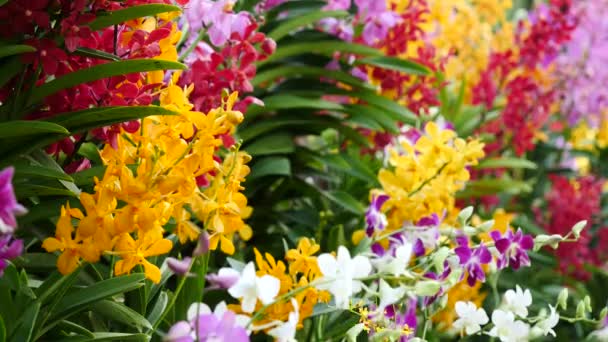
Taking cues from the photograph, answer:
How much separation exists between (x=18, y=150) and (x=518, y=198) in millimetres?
1331

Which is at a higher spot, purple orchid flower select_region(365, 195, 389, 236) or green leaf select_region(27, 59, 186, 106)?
green leaf select_region(27, 59, 186, 106)

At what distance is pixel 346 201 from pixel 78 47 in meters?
0.50

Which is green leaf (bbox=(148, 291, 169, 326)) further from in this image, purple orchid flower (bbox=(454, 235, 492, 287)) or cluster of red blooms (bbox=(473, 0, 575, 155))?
cluster of red blooms (bbox=(473, 0, 575, 155))

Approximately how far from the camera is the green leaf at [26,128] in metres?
0.65

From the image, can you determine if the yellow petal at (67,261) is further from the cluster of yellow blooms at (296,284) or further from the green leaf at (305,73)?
the green leaf at (305,73)

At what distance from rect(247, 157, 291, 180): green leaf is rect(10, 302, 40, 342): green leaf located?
1.54 feet

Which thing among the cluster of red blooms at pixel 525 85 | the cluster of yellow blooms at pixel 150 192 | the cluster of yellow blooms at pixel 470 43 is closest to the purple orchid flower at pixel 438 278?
the cluster of yellow blooms at pixel 150 192

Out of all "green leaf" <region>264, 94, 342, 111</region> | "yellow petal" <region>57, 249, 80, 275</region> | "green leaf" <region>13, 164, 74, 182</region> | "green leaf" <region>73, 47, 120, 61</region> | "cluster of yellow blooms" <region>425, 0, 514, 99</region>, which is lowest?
"yellow petal" <region>57, 249, 80, 275</region>

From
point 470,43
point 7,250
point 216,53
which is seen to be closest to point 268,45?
point 216,53

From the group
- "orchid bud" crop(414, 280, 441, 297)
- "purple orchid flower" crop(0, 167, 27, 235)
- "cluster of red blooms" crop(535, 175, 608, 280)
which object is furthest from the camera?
"cluster of red blooms" crop(535, 175, 608, 280)

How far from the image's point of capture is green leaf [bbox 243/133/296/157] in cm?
111

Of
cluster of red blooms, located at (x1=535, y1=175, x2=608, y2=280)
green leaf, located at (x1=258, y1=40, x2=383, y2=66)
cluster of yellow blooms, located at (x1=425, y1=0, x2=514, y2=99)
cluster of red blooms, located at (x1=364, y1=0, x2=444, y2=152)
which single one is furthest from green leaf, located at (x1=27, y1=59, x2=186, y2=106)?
cluster of yellow blooms, located at (x1=425, y1=0, x2=514, y2=99)

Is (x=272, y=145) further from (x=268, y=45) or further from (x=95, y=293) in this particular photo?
(x=95, y=293)

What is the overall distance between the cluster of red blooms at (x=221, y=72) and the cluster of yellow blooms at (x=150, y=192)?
5.0 inches
